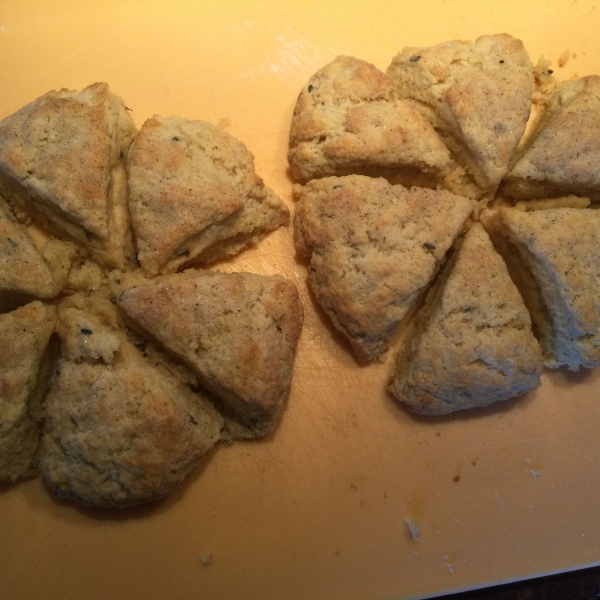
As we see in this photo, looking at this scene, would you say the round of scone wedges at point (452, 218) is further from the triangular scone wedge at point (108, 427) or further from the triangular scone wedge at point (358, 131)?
the triangular scone wedge at point (108, 427)

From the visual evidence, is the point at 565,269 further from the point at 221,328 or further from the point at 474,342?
the point at 221,328

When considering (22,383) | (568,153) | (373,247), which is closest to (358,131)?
(373,247)

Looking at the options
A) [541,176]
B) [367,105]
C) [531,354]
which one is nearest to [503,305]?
[531,354]

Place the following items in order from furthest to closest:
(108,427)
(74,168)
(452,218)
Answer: (452,218) → (74,168) → (108,427)

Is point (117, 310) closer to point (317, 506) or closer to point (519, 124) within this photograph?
point (317, 506)

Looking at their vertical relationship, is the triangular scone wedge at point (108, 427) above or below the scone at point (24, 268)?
below

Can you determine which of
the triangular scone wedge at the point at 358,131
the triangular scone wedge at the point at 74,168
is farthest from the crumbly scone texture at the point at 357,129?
the triangular scone wedge at the point at 74,168

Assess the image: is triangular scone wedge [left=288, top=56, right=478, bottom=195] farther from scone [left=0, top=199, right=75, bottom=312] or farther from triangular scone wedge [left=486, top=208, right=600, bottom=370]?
scone [left=0, top=199, right=75, bottom=312]
